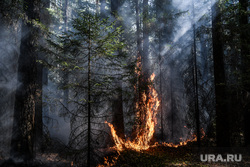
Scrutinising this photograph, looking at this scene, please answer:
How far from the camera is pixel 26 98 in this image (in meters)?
6.59

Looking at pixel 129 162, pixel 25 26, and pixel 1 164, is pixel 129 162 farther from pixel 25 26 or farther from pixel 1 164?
pixel 25 26

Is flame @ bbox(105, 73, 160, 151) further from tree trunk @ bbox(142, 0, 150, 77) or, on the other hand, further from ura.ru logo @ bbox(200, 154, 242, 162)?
ura.ru logo @ bbox(200, 154, 242, 162)

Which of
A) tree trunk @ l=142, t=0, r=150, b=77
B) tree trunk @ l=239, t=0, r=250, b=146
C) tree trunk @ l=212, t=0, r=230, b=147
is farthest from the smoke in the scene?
tree trunk @ l=239, t=0, r=250, b=146

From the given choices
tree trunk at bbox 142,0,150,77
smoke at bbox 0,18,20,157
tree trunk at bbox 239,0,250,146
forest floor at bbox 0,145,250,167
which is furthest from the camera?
tree trunk at bbox 142,0,150,77

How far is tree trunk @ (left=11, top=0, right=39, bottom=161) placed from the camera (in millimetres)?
6523

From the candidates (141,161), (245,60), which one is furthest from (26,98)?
(245,60)

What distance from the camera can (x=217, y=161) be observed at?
24.2 feet

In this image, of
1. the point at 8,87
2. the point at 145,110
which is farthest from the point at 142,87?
the point at 8,87

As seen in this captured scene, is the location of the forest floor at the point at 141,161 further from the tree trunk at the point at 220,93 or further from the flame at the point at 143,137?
the tree trunk at the point at 220,93

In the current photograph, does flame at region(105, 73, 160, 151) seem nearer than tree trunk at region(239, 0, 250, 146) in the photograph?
No

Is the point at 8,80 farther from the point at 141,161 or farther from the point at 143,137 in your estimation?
the point at 141,161

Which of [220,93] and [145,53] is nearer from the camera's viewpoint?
[220,93]

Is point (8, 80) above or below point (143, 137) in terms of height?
above

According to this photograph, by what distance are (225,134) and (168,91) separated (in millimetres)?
6499
